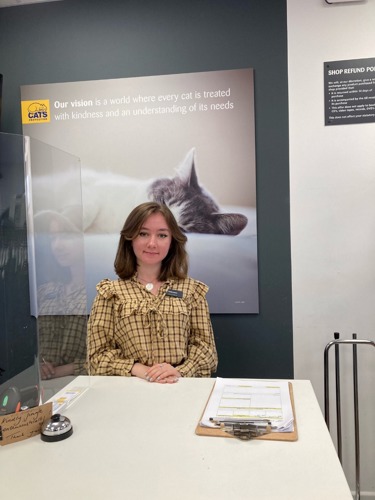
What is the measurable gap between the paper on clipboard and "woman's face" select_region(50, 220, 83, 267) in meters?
0.63

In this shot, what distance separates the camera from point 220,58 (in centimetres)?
218

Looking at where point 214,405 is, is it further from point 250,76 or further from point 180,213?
point 250,76

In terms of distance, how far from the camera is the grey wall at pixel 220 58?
2.15 metres

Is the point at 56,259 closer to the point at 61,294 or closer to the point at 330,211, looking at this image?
the point at 61,294

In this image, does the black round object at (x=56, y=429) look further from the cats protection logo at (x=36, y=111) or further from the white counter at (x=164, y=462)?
the cats protection logo at (x=36, y=111)

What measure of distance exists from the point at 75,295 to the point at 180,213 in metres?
0.92

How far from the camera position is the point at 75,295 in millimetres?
1476

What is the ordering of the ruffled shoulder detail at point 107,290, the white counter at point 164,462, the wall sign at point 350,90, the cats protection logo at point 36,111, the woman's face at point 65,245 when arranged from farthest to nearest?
the cats protection logo at point 36,111
the wall sign at point 350,90
the ruffled shoulder detail at point 107,290
the woman's face at point 65,245
the white counter at point 164,462

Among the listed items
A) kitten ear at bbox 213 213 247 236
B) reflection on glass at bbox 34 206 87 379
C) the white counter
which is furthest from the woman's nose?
the white counter

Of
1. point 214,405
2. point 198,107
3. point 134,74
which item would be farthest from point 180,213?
point 214,405

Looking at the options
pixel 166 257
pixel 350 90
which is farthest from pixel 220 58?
pixel 166 257

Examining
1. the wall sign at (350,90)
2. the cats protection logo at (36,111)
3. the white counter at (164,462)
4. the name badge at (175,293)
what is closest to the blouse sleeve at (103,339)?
the name badge at (175,293)

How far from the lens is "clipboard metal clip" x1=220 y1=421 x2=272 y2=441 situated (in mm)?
1029

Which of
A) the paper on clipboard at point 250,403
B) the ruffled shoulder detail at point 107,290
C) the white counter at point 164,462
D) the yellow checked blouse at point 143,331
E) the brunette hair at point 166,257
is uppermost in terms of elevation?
the brunette hair at point 166,257
